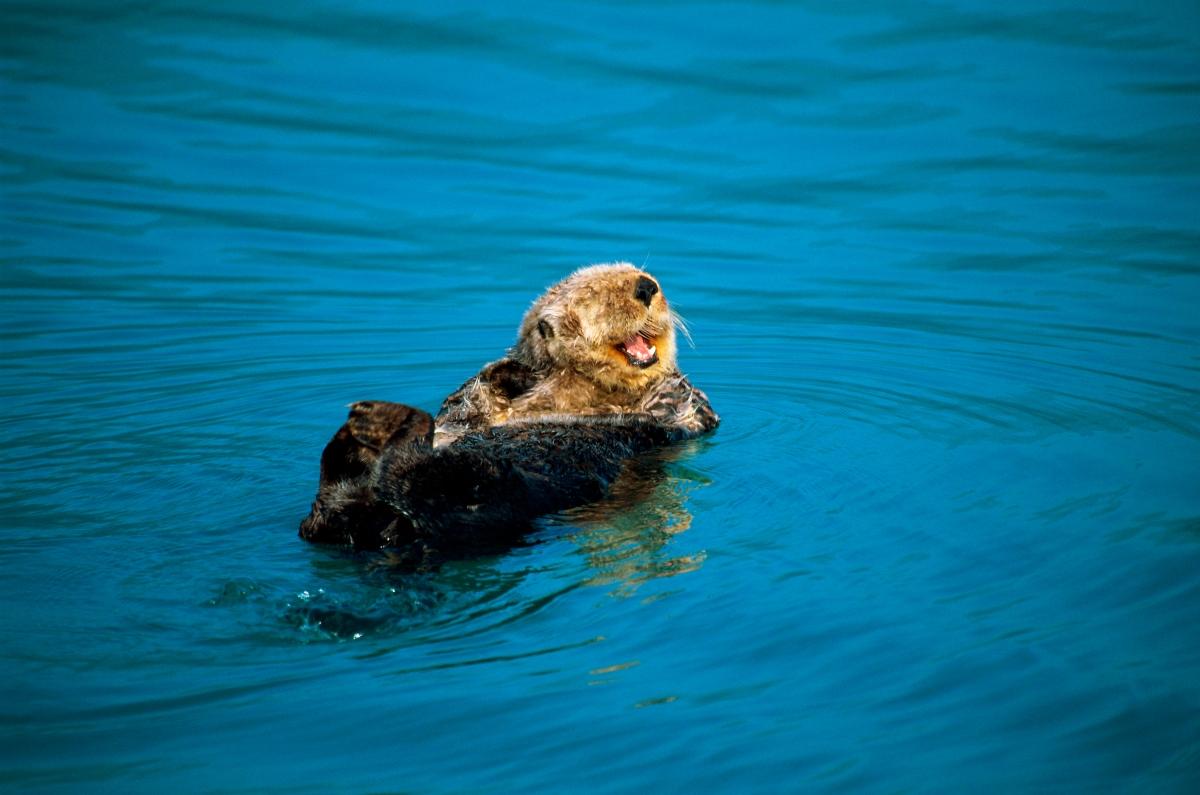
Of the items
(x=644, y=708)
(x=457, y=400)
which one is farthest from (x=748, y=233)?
(x=644, y=708)

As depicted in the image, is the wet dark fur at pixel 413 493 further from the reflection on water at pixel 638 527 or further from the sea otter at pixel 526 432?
the reflection on water at pixel 638 527

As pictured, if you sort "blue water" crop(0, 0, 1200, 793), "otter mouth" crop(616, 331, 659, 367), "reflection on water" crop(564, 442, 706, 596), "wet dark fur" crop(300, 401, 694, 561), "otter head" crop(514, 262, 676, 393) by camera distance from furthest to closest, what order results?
1. "otter mouth" crop(616, 331, 659, 367)
2. "otter head" crop(514, 262, 676, 393)
3. "reflection on water" crop(564, 442, 706, 596)
4. "wet dark fur" crop(300, 401, 694, 561)
5. "blue water" crop(0, 0, 1200, 793)

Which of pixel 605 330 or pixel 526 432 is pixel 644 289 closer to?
pixel 605 330

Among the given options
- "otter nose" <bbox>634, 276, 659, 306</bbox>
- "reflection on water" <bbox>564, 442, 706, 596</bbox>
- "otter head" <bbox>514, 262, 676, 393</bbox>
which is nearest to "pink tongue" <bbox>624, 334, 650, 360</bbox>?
"otter head" <bbox>514, 262, 676, 393</bbox>

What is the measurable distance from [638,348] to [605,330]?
200mm

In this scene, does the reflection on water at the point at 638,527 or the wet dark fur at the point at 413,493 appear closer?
the wet dark fur at the point at 413,493

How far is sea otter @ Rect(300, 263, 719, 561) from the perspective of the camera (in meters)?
3.91

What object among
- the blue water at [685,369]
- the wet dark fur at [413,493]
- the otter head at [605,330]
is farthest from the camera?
the otter head at [605,330]

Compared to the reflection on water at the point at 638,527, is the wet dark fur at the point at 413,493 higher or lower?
higher

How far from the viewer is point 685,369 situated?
7.08 m

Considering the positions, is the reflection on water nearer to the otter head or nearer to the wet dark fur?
the wet dark fur

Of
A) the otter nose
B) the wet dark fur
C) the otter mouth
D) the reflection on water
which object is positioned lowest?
the reflection on water

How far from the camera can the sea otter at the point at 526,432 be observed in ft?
12.8

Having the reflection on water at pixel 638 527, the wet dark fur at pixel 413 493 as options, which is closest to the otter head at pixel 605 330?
the reflection on water at pixel 638 527
